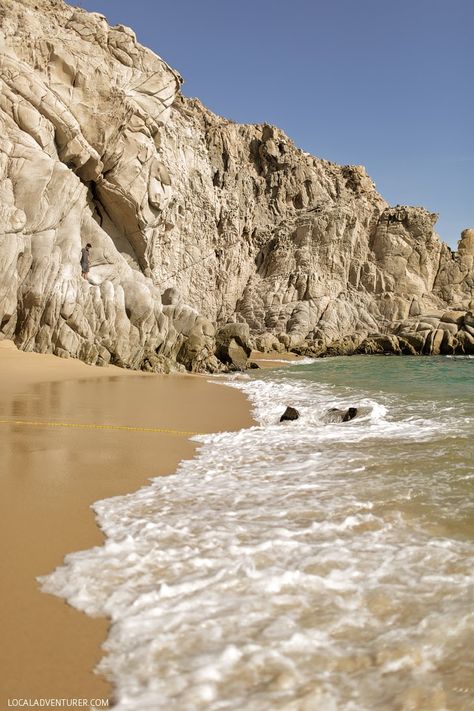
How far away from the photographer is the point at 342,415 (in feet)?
30.9

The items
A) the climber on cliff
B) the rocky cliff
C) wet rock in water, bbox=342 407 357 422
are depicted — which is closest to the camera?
wet rock in water, bbox=342 407 357 422

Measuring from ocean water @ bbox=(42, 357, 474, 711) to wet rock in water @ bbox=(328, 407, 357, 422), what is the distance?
10.8 ft

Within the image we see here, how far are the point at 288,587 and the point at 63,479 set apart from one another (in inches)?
110

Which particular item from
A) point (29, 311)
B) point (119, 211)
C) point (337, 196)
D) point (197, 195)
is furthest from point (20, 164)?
point (337, 196)

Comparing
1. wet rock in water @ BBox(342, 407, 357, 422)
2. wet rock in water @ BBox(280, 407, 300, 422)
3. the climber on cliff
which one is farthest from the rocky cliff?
wet rock in water @ BBox(342, 407, 357, 422)

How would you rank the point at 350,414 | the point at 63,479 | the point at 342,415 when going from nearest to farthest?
the point at 63,479, the point at 350,414, the point at 342,415

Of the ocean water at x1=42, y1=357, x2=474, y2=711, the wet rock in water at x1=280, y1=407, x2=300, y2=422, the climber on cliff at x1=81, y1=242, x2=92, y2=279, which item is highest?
the climber on cliff at x1=81, y1=242, x2=92, y2=279

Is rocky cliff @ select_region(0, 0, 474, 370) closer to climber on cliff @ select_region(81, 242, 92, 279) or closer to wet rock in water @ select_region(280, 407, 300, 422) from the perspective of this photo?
climber on cliff @ select_region(81, 242, 92, 279)

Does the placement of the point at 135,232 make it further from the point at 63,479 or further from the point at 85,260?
the point at 63,479

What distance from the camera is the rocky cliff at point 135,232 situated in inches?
714

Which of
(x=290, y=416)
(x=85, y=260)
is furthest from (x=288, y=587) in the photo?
(x=85, y=260)

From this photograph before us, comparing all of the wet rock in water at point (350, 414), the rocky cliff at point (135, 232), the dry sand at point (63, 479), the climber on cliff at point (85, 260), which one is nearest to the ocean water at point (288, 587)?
the dry sand at point (63, 479)

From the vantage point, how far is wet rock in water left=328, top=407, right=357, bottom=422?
9217 mm

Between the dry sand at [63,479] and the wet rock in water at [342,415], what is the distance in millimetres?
1529
